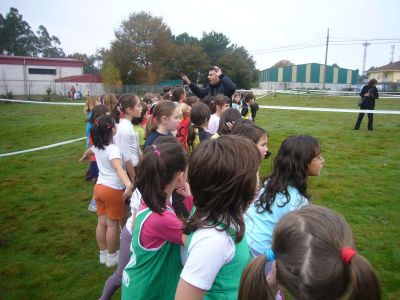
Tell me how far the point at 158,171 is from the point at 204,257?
75cm

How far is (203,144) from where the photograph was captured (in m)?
1.62

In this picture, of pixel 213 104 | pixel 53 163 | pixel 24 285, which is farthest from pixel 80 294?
pixel 53 163

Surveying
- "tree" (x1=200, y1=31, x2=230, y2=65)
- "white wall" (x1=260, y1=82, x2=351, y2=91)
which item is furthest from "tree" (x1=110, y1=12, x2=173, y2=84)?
"white wall" (x1=260, y1=82, x2=351, y2=91)

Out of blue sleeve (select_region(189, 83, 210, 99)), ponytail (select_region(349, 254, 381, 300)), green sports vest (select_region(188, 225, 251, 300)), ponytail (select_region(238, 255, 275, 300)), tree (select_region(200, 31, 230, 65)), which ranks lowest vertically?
green sports vest (select_region(188, 225, 251, 300))

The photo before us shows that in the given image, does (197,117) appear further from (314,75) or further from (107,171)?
(314,75)

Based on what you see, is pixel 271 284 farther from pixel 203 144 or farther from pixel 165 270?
pixel 165 270

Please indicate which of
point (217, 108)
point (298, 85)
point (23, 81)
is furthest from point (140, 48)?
point (217, 108)

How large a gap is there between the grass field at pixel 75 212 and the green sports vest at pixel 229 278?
212 cm

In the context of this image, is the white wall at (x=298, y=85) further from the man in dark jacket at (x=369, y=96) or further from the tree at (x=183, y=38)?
the man in dark jacket at (x=369, y=96)

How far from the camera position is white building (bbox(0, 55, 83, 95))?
39344 millimetres

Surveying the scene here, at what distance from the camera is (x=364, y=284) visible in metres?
1.04

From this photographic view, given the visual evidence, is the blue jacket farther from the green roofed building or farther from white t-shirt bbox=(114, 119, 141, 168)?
the green roofed building

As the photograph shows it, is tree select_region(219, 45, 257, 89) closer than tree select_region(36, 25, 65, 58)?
Yes

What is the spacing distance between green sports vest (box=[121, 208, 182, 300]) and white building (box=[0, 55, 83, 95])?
4112cm
